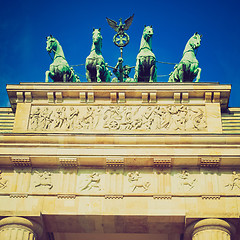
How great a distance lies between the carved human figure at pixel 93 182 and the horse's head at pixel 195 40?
7574mm

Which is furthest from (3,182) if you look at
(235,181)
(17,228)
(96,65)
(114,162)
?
(235,181)

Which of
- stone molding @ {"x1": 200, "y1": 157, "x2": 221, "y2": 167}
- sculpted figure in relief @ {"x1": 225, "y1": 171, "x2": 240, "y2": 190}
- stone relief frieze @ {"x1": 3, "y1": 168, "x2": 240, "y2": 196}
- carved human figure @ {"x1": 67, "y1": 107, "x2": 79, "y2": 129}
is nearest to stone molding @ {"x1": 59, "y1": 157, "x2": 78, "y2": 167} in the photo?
stone relief frieze @ {"x1": 3, "y1": 168, "x2": 240, "y2": 196}

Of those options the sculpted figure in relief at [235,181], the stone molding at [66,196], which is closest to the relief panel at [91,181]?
the stone molding at [66,196]

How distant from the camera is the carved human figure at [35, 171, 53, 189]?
70.4ft

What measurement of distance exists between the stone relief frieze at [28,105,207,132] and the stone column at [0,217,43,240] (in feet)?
12.3

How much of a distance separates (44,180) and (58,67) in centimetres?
573

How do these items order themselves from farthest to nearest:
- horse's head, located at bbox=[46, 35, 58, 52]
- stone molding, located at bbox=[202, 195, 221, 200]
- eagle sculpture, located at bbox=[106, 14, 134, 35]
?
eagle sculpture, located at bbox=[106, 14, 134, 35], horse's head, located at bbox=[46, 35, 58, 52], stone molding, located at bbox=[202, 195, 221, 200]

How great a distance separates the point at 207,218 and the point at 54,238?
6.62 meters

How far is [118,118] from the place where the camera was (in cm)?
2302

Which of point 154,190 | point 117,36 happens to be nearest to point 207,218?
point 154,190

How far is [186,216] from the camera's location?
20.6m

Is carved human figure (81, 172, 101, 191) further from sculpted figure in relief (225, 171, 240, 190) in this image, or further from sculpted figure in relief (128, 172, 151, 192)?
sculpted figure in relief (225, 171, 240, 190)

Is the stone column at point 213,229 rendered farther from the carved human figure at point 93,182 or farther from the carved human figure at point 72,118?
the carved human figure at point 72,118

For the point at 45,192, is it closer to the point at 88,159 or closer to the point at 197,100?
the point at 88,159
